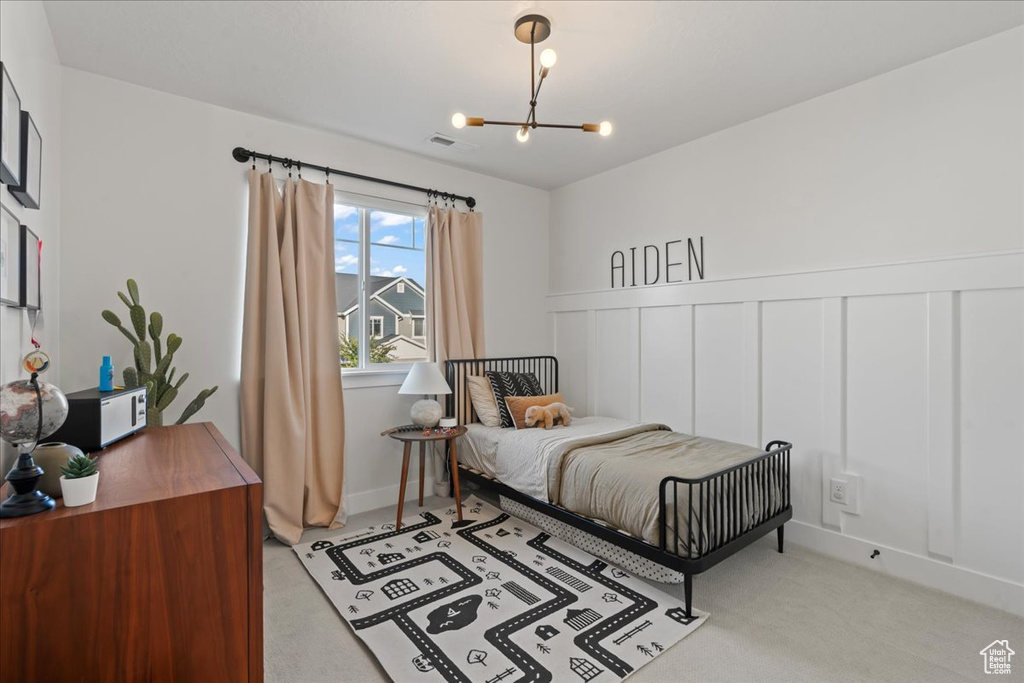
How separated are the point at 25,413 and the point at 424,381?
2241 millimetres

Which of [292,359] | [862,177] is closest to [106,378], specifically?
[292,359]

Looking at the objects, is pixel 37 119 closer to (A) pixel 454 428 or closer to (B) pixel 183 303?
(B) pixel 183 303

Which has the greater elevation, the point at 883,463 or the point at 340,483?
the point at 883,463

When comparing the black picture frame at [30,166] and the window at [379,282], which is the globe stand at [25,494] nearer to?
the black picture frame at [30,166]

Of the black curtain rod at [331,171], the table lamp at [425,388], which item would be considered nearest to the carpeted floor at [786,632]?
the table lamp at [425,388]

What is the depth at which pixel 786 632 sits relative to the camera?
6.55 ft

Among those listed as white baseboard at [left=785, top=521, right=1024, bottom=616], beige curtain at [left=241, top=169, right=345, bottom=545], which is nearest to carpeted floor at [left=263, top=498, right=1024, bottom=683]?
white baseboard at [left=785, top=521, right=1024, bottom=616]

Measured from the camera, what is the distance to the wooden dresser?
2.86ft

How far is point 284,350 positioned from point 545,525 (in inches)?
75.2

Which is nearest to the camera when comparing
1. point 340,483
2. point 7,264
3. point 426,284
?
point 7,264

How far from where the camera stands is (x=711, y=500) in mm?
2234

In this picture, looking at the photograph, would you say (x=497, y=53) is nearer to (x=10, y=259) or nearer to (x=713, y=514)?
(x=10, y=259)

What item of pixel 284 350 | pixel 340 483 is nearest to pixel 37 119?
pixel 284 350

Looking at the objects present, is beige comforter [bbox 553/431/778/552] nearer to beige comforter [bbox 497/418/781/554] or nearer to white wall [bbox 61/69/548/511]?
beige comforter [bbox 497/418/781/554]
